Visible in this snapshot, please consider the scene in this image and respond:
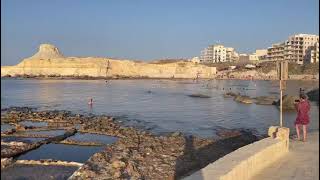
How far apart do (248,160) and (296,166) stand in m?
1.72

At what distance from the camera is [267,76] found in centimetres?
15262

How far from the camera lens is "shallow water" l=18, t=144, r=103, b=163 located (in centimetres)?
1579

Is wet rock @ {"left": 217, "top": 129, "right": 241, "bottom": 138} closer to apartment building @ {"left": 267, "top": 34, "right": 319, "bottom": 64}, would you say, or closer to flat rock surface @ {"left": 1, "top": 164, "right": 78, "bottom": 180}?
flat rock surface @ {"left": 1, "top": 164, "right": 78, "bottom": 180}

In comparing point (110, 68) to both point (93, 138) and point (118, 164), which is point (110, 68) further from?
point (118, 164)

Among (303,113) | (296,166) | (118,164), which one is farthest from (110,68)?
(296,166)

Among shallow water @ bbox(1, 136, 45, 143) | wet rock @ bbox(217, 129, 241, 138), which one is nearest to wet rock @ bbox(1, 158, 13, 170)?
shallow water @ bbox(1, 136, 45, 143)

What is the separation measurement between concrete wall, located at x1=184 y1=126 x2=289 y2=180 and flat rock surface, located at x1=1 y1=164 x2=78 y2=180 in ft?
20.2

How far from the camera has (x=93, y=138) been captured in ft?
67.7

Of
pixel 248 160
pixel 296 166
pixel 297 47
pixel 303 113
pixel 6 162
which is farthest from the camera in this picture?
pixel 297 47

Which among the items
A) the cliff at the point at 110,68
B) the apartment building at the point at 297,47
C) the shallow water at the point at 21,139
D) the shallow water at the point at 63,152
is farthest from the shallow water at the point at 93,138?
the apartment building at the point at 297,47

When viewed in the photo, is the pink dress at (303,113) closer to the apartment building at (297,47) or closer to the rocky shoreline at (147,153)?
the rocky shoreline at (147,153)

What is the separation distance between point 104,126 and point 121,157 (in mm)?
10370

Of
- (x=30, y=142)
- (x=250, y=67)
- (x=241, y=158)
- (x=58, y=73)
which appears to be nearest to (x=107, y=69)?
(x=58, y=73)

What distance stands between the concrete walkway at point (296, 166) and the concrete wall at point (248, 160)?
18cm
